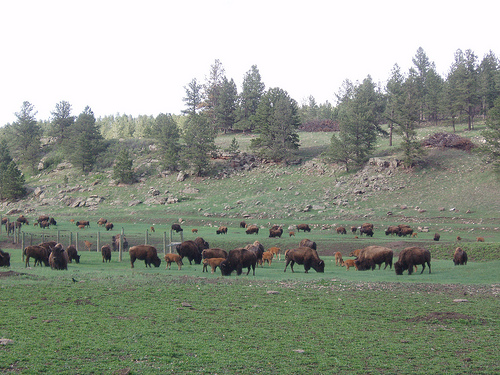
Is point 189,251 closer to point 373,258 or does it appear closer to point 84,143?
point 373,258

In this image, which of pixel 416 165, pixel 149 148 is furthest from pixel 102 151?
pixel 416 165

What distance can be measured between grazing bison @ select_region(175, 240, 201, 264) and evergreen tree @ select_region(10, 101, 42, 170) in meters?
76.2

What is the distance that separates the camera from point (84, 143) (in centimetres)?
8131

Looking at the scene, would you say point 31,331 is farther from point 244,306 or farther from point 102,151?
point 102,151

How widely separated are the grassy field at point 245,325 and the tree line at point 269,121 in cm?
4627

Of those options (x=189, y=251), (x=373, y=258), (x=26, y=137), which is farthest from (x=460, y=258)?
(x=26, y=137)

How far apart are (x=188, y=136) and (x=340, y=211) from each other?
32.6 metres

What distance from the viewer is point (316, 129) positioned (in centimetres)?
10175

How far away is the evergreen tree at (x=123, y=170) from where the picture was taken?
248 ft

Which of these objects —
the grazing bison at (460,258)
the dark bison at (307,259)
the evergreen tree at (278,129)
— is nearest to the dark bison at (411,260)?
the dark bison at (307,259)

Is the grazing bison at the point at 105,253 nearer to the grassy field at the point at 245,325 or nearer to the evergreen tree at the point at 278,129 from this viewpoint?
the grassy field at the point at 245,325

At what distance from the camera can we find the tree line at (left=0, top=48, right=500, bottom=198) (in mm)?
65375

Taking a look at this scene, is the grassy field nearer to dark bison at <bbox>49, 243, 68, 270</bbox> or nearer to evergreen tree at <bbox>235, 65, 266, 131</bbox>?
dark bison at <bbox>49, 243, 68, 270</bbox>

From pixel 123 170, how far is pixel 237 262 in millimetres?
59303
